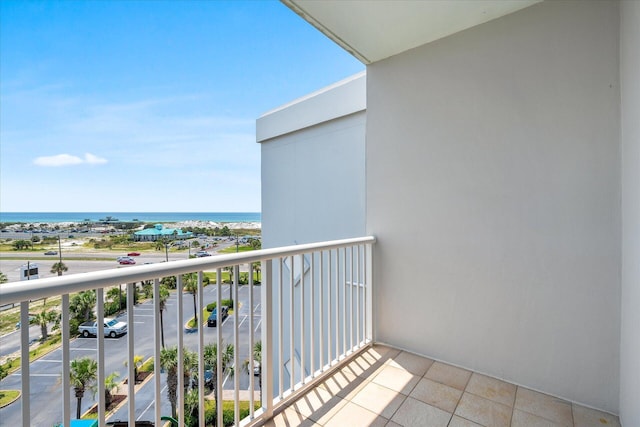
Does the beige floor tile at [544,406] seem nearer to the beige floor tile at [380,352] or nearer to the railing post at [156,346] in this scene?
the beige floor tile at [380,352]

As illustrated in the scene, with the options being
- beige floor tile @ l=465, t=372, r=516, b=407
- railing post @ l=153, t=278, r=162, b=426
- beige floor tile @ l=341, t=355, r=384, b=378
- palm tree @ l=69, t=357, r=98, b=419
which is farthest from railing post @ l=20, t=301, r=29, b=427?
beige floor tile @ l=465, t=372, r=516, b=407

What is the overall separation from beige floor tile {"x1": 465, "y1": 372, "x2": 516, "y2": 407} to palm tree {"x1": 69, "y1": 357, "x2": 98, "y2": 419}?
2104 mm

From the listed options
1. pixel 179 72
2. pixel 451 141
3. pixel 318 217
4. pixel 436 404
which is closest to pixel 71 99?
pixel 179 72

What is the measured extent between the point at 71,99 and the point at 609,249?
14260 mm

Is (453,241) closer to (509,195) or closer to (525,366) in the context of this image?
(509,195)

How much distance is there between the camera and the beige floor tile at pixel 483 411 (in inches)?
64.8

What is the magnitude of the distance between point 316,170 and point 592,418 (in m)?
3.53

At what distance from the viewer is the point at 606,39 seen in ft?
5.49

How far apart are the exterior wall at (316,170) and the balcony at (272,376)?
1380 millimetres

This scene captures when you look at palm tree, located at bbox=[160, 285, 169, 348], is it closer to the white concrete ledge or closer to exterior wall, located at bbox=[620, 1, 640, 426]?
exterior wall, located at bbox=[620, 1, 640, 426]

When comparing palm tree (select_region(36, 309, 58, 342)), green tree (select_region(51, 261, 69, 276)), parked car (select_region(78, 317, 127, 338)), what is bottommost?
parked car (select_region(78, 317, 127, 338))

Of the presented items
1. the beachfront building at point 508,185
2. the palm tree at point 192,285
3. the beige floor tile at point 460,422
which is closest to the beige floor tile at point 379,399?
the beige floor tile at point 460,422

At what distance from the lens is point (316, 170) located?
4215 millimetres

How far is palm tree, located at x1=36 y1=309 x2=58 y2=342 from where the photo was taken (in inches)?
35.0
